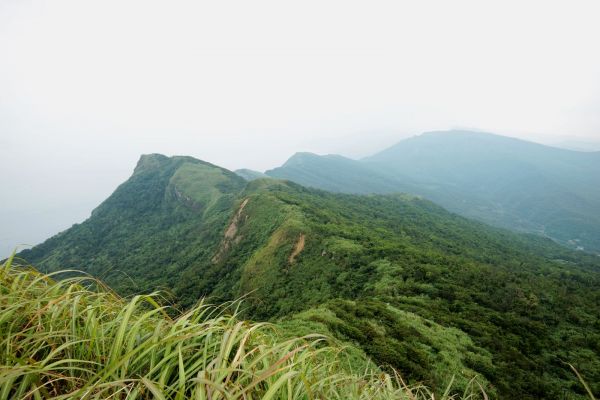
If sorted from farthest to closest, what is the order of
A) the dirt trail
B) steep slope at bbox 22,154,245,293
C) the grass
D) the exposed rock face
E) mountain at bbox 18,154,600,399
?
steep slope at bbox 22,154,245,293 < the exposed rock face < the dirt trail < mountain at bbox 18,154,600,399 < the grass

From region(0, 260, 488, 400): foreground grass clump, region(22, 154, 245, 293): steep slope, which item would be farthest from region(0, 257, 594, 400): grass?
region(22, 154, 245, 293): steep slope

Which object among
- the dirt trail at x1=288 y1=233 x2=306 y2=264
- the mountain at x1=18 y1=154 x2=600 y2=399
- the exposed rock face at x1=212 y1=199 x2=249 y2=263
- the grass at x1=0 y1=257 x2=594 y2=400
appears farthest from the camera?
the exposed rock face at x1=212 y1=199 x2=249 y2=263

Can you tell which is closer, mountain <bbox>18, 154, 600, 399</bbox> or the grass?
the grass

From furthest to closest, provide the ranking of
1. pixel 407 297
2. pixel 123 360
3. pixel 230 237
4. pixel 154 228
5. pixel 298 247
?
pixel 154 228 < pixel 230 237 < pixel 298 247 < pixel 407 297 < pixel 123 360

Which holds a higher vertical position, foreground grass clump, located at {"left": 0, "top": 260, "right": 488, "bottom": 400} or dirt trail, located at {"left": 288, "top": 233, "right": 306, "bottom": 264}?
foreground grass clump, located at {"left": 0, "top": 260, "right": 488, "bottom": 400}

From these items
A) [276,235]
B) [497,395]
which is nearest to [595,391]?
[497,395]

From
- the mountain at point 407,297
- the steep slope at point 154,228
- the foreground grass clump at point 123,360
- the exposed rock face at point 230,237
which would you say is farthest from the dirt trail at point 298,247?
the steep slope at point 154,228

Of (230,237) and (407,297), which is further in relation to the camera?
(230,237)

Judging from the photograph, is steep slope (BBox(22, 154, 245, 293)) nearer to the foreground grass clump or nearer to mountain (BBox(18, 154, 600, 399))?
mountain (BBox(18, 154, 600, 399))

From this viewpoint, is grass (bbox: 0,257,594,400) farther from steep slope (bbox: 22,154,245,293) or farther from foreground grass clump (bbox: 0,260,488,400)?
steep slope (bbox: 22,154,245,293)

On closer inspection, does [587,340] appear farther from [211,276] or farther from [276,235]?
[211,276]

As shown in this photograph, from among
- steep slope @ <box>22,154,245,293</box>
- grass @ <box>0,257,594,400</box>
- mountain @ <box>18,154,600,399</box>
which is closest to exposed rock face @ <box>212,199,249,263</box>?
mountain @ <box>18,154,600,399</box>

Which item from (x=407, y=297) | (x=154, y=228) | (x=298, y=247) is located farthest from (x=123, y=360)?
(x=154, y=228)

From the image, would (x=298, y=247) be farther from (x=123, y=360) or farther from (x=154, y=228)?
(x=154, y=228)
